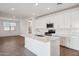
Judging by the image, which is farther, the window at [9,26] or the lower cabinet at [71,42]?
the window at [9,26]

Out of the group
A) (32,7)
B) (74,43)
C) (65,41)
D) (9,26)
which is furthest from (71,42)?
(9,26)

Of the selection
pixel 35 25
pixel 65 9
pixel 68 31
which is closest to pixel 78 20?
pixel 68 31

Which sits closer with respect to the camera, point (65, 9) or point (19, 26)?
point (65, 9)

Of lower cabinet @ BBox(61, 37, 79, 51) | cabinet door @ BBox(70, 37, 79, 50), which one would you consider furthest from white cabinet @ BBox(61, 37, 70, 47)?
cabinet door @ BBox(70, 37, 79, 50)

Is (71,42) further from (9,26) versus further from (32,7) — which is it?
(9,26)

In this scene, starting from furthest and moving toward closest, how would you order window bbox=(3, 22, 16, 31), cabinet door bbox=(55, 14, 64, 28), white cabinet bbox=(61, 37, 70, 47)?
window bbox=(3, 22, 16, 31), cabinet door bbox=(55, 14, 64, 28), white cabinet bbox=(61, 37, 70, 47)

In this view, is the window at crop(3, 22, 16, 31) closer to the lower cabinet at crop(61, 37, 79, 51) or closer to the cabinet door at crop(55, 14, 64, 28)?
the cabinet door at crop(55, 14, 64, 28)

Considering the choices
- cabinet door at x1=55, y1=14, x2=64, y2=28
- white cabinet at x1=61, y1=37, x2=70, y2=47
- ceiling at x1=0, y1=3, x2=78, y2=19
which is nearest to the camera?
ceiling at x1=0, y1=3, x2=78, y2=19

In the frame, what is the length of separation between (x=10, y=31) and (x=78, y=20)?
9940 millimetres

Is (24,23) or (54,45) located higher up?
(24,23)

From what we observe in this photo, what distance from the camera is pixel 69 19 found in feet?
18.4

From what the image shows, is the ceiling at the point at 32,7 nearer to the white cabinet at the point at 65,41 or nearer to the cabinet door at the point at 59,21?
the cabinet door at the point at 59,21

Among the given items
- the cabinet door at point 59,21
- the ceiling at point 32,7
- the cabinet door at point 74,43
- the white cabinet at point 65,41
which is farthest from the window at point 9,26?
the cabinet door at point 74,43

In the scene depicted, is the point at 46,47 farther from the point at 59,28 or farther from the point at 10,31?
the point at 10,31
